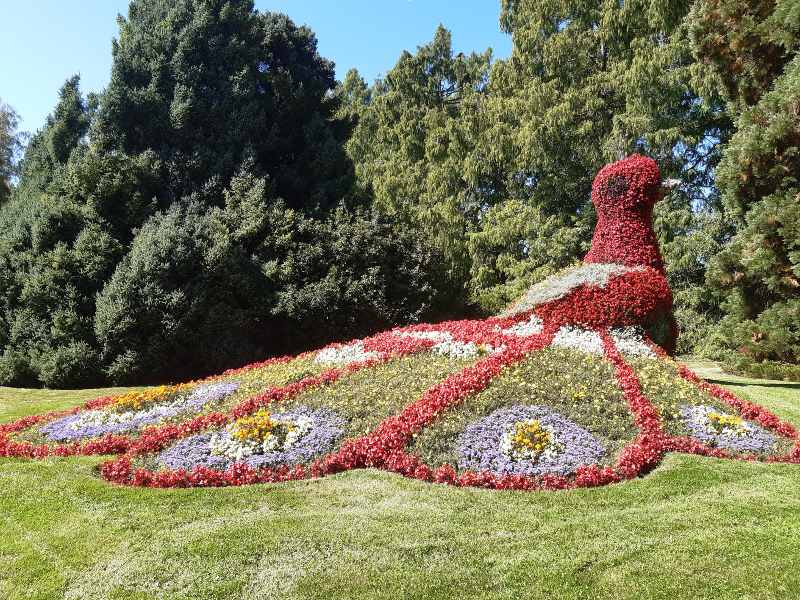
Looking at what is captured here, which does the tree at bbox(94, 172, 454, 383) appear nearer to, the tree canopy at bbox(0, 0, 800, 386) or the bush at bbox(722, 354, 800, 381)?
the tree canopy at bbox(0, 0, 800, 386)

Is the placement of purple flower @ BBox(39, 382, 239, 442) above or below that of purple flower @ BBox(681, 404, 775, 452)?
above

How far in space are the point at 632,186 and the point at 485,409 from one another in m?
5.98

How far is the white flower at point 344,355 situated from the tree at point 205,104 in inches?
345

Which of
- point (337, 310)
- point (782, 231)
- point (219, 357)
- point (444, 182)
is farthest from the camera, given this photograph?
point (444, 182)

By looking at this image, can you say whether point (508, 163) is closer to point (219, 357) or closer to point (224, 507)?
point (219, 357)

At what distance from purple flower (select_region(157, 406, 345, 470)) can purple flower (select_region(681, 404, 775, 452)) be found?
163 inches

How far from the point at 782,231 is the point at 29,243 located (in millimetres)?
18890

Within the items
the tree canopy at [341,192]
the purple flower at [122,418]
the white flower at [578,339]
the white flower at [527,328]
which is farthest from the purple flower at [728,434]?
the tree canopy at [341,192]

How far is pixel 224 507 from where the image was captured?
522 centimetres

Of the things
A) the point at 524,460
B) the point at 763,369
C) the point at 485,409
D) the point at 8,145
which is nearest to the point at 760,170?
the point at 763,369

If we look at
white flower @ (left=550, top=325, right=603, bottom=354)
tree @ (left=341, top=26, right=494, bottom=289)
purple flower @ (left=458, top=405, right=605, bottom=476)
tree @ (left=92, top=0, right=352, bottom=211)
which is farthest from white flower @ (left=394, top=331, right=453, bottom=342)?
tree @ (left=341, top=26, right=494, bottom=289)

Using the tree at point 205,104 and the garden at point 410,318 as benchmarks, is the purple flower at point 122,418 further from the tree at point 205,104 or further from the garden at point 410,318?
the tree at point 205,104

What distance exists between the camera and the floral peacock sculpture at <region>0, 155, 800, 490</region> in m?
6.09

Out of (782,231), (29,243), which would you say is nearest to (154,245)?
(29,243)
